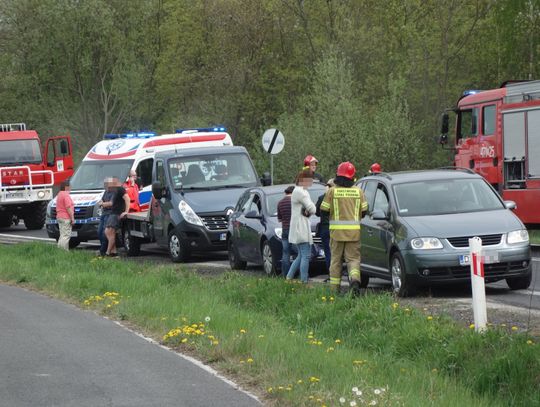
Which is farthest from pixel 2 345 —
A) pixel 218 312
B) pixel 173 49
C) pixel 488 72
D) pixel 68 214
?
pixel 173 49

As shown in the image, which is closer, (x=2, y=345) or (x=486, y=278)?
(x=2, y=345)

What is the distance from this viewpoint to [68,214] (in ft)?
83.8

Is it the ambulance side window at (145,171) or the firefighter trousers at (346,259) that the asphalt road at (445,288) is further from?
the ambulance side window at (145,171)

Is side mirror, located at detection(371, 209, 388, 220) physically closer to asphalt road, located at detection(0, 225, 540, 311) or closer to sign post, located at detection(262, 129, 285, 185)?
Result: asphalt road, located at detection(0, 225, 540, 311)

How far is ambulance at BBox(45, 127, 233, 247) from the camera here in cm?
2806

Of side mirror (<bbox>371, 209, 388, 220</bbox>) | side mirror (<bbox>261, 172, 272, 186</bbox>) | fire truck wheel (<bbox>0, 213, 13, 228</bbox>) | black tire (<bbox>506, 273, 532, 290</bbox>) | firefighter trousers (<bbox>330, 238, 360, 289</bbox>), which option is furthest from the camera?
fire truck wheel (<bbox>0, 213, 13, 228</bbox>)

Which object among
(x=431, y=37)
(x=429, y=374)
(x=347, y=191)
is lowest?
(x=429, y=374)

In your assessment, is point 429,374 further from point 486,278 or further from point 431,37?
point 431,37

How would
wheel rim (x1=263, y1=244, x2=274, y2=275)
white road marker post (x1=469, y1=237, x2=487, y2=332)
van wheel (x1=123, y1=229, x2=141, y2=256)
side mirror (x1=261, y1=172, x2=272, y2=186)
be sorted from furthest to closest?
van wheel (x1=123, y1=229, x2=141, y2=256)
side mirror (x1=261, y1=172, x2=272, y2=186)
wheel rim (x1=263, y1=244, x2=274, y2=275)
white road marker post (x1=469, y1=237, x2=487, y2=332)

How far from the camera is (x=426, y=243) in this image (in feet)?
50.2

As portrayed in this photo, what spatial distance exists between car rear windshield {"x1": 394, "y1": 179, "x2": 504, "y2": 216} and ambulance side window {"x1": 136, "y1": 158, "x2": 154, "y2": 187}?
12.5 meters

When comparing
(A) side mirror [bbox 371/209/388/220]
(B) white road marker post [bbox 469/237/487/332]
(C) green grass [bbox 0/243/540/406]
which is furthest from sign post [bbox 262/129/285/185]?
(B) white road marker post [bbox 469/237/487/332]

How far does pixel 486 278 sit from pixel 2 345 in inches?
257

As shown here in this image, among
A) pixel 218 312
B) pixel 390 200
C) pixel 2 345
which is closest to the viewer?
pixel 2 345
